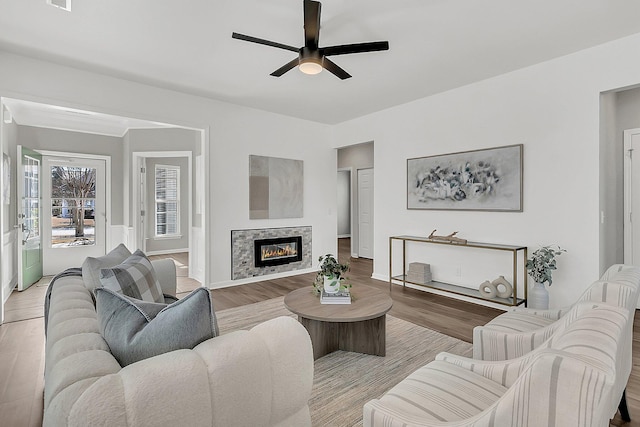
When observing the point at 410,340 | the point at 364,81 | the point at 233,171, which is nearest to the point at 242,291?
the point at 233,171

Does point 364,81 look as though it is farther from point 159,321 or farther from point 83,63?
point 159,321

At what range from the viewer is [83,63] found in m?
3.46

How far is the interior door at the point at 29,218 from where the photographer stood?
14.9 feet

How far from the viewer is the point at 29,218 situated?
15.8 ft

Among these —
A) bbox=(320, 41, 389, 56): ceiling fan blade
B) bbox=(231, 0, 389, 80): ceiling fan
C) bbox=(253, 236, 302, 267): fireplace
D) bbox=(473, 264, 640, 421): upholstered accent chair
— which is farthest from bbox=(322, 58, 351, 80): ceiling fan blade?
bbox=(253, 236, 302, 267): fireplace

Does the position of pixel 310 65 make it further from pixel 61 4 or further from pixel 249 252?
pixel 249 252

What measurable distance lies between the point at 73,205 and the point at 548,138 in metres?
7.26

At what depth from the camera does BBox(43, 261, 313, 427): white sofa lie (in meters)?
0.80

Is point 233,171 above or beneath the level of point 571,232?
above

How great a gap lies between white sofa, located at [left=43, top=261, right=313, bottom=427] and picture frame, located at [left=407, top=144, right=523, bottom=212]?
136 inches

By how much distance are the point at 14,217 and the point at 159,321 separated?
5114 millimetres

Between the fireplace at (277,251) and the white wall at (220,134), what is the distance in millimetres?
276

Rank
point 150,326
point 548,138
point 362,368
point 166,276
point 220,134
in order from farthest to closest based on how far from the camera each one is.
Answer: point 220,134 → point 548,138 → point 166,276 → point 362,368 → point 150,326

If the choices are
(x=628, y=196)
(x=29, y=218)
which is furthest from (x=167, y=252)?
(x=628, y=196)
